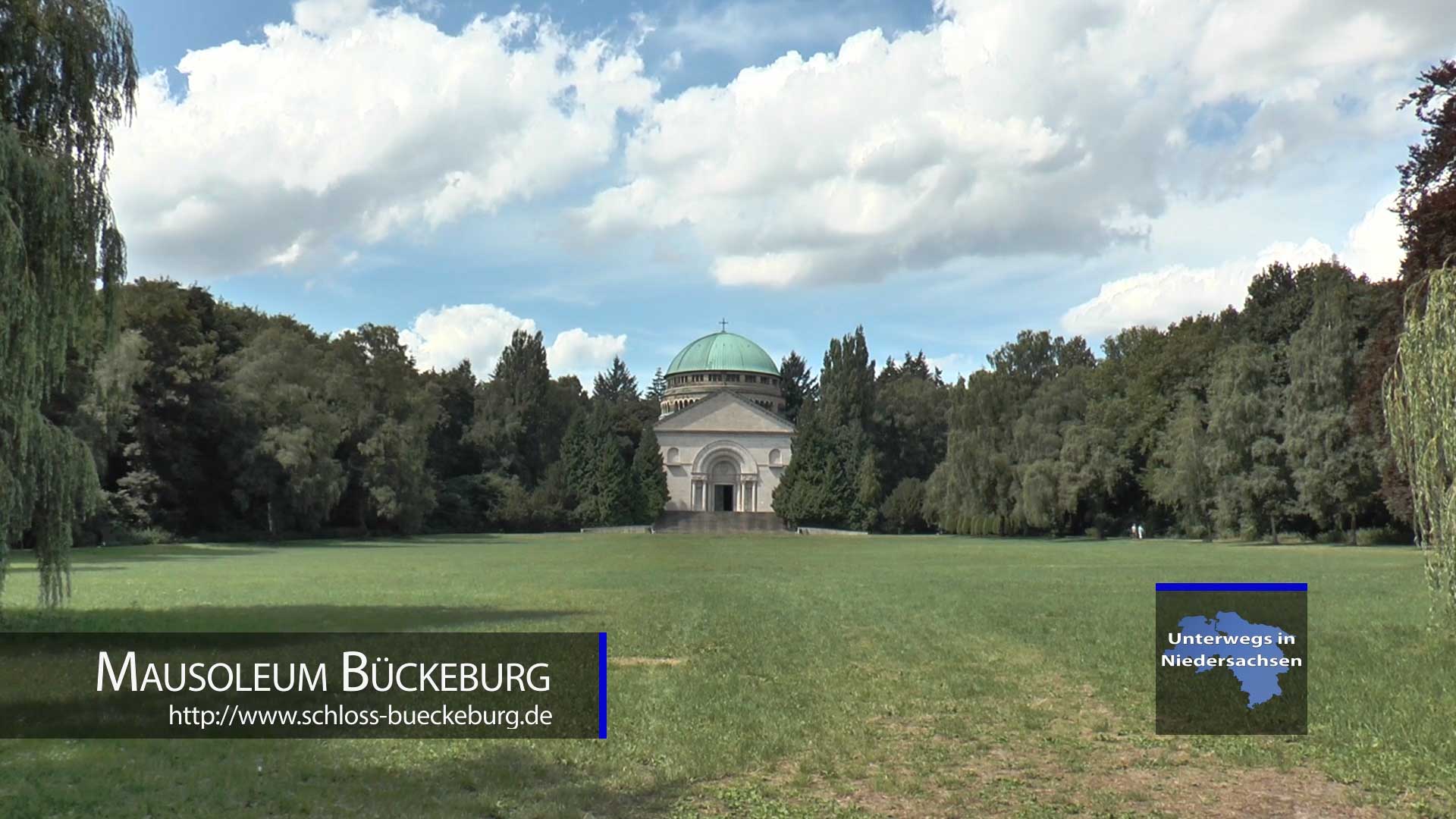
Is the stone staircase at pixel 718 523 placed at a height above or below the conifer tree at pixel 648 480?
below

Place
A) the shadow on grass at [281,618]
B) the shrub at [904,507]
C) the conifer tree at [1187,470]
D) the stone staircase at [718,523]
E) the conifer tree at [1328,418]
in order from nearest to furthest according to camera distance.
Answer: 1. the shadow on grass at [281,618]
2. the conifer tree at [1328,418]
3. the conifer tree at [1187,470]
4. the shrub at [904,507]
5. the stone staircase at [718,523]

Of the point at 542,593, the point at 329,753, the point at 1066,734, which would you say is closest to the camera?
the point at 329,753

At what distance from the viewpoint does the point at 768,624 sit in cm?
1551

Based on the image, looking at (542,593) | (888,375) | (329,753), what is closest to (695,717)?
(329,753)

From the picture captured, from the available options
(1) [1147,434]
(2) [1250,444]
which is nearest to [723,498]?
(1) [1147,434]

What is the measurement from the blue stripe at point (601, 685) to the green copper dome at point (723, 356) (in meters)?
89.0

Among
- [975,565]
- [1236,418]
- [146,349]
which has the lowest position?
[975,565]

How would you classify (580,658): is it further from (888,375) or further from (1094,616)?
(888,375)

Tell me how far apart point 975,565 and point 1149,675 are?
2024 cm

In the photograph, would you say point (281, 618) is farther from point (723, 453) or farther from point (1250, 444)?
point (723, 453)

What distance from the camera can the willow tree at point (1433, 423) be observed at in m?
9.35

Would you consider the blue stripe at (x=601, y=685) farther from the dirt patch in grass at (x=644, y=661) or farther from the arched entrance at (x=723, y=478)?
the arched entrance at (x=723, y=478)

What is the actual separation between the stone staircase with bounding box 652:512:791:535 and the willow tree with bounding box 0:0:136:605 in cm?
6276

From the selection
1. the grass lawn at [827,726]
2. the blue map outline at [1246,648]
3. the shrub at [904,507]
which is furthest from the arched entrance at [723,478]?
the blue map outline at [1246,648]
